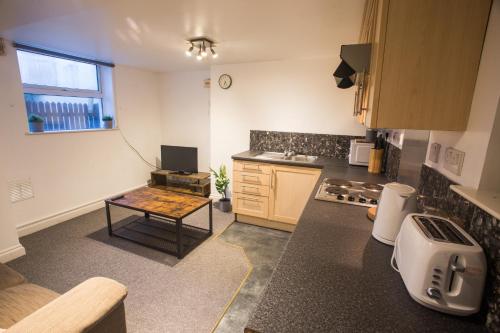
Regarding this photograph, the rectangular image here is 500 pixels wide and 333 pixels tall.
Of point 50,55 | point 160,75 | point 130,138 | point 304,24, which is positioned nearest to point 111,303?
point 304,24

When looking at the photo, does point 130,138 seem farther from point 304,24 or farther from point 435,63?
point 435,63

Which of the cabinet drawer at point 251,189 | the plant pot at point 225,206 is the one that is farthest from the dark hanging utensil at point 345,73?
the plant pot at point 225,206

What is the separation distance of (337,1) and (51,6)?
1817mm

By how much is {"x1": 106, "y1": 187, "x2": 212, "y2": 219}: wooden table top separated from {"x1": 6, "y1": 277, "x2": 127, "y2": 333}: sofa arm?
4.13ft

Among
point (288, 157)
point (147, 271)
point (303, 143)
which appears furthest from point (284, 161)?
point (147, 271)

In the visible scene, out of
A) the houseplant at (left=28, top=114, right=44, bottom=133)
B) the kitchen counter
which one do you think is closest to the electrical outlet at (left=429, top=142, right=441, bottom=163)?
the kitchen counter

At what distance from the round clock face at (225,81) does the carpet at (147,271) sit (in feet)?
6.84

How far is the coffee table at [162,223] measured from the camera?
254cm

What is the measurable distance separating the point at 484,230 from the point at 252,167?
8.07ft

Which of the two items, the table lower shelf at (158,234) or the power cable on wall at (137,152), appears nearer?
the table lower shelf at (158,234)

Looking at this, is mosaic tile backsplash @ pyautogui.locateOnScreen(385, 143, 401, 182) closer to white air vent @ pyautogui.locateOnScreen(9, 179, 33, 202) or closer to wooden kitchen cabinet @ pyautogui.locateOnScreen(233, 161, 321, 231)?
wooden kitchen cabinet @ pyautogui.locateOnScreen(233, 161, 321, 231)

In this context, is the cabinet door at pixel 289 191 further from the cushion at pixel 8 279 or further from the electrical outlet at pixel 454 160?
the cushion at pixel 8 279

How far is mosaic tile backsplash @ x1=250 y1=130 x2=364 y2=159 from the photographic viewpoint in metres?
3.19

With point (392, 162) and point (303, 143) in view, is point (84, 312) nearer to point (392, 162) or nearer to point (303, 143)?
point (392, 162)
